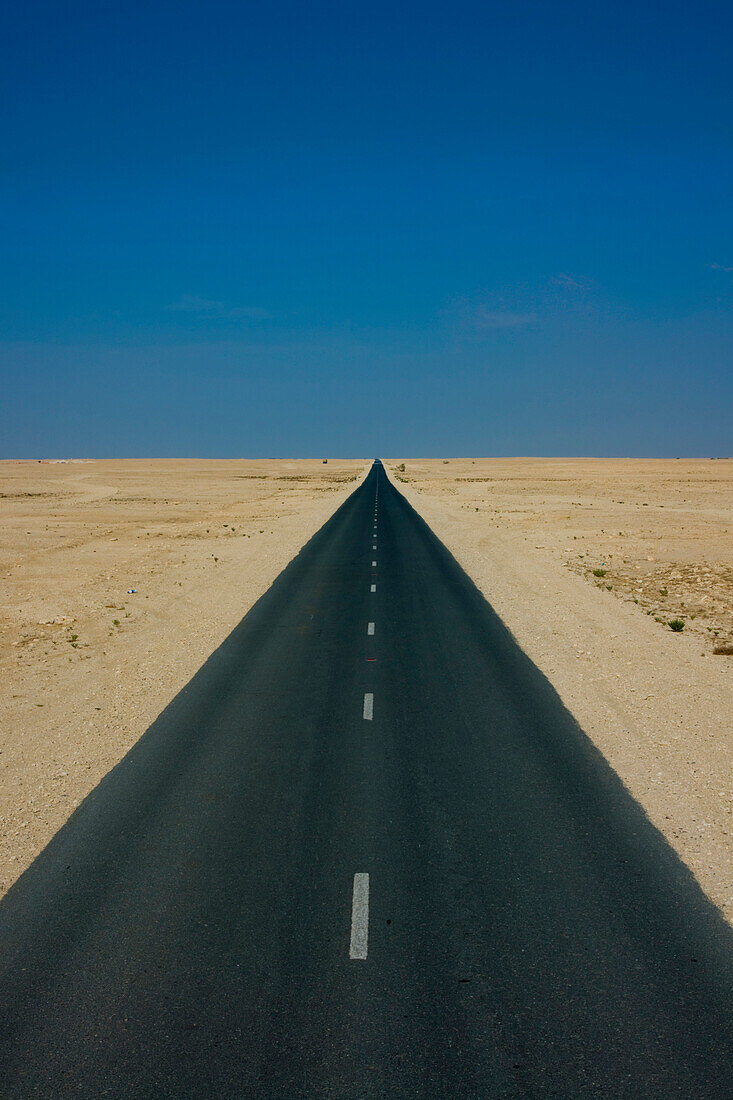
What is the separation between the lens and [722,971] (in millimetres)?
6328

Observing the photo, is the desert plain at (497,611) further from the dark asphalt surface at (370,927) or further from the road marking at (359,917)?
the road marking at (359,917)

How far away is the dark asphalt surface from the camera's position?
5.38 m

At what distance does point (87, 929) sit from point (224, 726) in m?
4.99

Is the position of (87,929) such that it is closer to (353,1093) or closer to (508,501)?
(353,1093)

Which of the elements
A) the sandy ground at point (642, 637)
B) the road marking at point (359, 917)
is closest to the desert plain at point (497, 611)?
the sandy ground at point (642, 637)

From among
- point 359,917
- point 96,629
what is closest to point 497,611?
point 96,629

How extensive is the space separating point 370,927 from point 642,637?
12989mm

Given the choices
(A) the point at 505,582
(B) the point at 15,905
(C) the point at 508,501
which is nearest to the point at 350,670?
(B) the point at 15,905

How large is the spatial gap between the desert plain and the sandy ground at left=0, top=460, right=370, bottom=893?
53mm

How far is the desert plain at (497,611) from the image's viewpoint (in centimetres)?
998

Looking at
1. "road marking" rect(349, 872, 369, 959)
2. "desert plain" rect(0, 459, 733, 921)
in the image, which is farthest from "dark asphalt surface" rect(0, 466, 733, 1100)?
"desert plain" rect(0, 459, 733, 921)

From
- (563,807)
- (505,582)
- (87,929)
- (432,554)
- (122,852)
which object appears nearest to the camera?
(87,929)

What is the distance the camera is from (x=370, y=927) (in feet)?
22.6

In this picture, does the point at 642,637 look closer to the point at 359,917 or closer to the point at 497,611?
the point at 497,611
